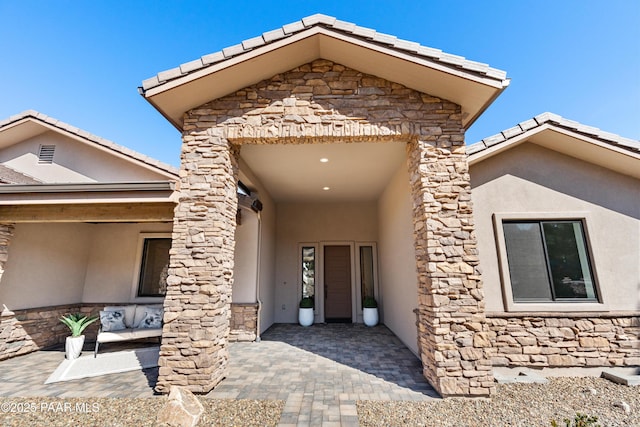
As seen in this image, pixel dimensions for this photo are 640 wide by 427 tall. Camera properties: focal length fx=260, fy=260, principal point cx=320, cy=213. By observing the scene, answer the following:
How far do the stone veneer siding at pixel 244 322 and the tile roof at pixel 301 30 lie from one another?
502 centimetres

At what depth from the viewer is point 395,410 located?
3102 mm

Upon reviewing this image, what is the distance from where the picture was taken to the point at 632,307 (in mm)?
4391

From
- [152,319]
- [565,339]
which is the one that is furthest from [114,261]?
[565,339]

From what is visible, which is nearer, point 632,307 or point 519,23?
point 632,307

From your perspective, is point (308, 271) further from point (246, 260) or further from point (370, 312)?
point (246, 260)

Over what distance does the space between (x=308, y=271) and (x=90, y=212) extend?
6143 mm

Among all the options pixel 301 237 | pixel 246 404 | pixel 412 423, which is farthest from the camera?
pixel 301 237

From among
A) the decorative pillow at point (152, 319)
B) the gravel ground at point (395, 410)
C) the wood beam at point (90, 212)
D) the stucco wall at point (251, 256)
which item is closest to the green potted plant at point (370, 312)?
the stucco wall at point (251, 256)

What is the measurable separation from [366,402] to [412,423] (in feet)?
2.05

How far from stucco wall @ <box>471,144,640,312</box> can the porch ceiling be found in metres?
1.86

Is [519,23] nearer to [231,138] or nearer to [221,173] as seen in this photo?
[231,138]

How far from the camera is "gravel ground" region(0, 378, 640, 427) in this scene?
9.51ft

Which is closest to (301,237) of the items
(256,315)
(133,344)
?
(256,315)

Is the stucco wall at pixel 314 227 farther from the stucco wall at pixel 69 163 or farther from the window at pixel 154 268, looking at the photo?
the stucco wall at pixel 69 163
